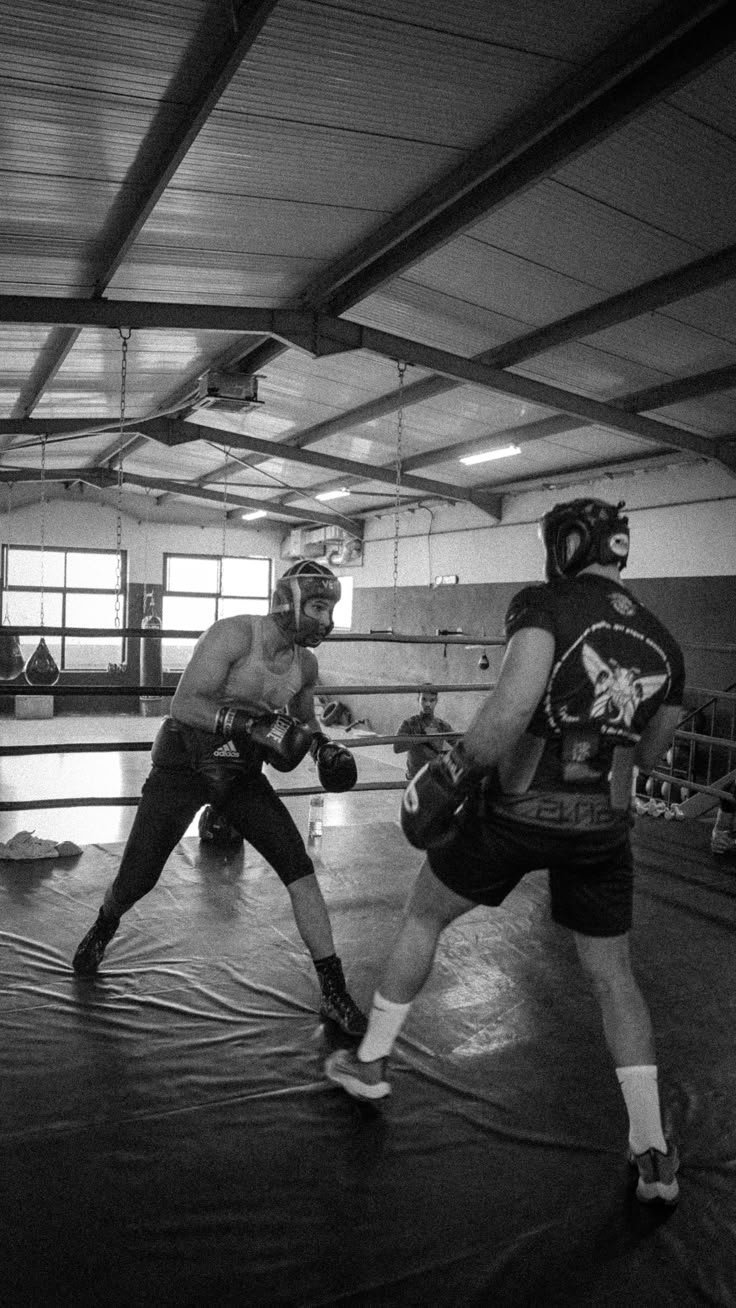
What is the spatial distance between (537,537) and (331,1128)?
194 inches

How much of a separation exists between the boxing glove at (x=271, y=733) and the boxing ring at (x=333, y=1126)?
0.70 m

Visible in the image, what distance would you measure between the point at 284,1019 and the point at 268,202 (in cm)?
380

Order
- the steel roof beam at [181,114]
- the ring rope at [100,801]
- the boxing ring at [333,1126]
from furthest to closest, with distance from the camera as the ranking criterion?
the ring rope at [100,801] < the steel roof beam at [181,114] < the boxing ring at [333,1126]

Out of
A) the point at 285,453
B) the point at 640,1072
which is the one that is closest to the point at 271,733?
the point at 640,1072

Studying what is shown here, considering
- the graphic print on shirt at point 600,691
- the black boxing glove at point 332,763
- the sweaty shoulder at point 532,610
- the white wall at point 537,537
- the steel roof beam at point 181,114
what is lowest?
the black boxing glove at point 332,763

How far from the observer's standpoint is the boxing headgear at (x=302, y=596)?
2484mm

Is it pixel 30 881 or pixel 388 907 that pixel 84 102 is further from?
pixel 388 907

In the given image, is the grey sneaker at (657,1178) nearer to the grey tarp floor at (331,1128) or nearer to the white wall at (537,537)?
the grey tarp floor at (331,1128)

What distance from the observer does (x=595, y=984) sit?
1.74 meters

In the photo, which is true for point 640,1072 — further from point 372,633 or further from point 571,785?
point 372,633

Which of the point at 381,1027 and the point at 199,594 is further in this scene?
the point at 199,594

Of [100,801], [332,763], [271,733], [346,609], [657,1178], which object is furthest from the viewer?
[346,609]

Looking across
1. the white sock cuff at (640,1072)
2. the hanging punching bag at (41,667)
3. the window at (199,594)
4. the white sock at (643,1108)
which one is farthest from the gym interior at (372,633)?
the window at (199,594)

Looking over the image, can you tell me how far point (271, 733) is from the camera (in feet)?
7.96
